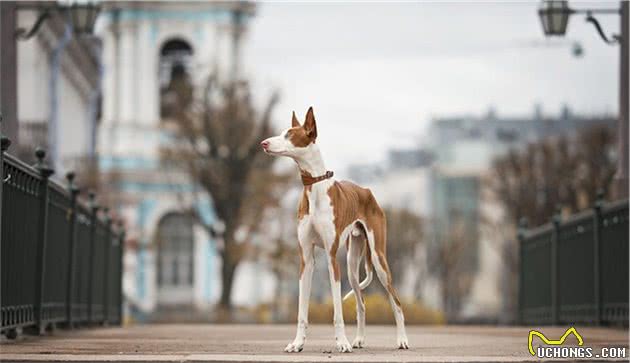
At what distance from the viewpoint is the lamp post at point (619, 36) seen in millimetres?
25000

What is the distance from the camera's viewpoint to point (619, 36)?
2584 centimetres

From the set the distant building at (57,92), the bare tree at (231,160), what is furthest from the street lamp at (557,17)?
the bare tree at (231,160)

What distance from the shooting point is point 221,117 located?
201 feet

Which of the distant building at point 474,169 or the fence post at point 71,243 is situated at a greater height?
the distant building at point 474,169

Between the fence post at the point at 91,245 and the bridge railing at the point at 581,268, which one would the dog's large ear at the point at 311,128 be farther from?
the fence post at the point at 91,245

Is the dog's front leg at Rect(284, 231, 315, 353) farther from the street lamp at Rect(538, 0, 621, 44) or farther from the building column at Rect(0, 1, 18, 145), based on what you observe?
the street lamp at Rect(538, 0, 621, 44)

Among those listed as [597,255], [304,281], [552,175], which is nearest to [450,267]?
[552,175]

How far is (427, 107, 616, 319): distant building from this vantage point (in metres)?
135

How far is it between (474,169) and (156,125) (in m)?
71.7

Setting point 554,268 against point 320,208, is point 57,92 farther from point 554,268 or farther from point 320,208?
point 320,208

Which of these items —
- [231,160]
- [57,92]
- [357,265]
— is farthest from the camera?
[231,160]

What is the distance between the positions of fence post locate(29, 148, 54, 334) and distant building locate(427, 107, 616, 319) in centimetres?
10624

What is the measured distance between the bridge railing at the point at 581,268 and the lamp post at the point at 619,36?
2.81 ft

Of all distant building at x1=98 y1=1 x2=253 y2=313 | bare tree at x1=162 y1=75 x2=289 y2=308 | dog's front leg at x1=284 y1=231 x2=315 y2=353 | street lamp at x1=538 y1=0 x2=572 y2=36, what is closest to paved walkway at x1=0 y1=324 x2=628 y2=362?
dog's front leg at x1=284 y1=231 x2=315 y2=353
